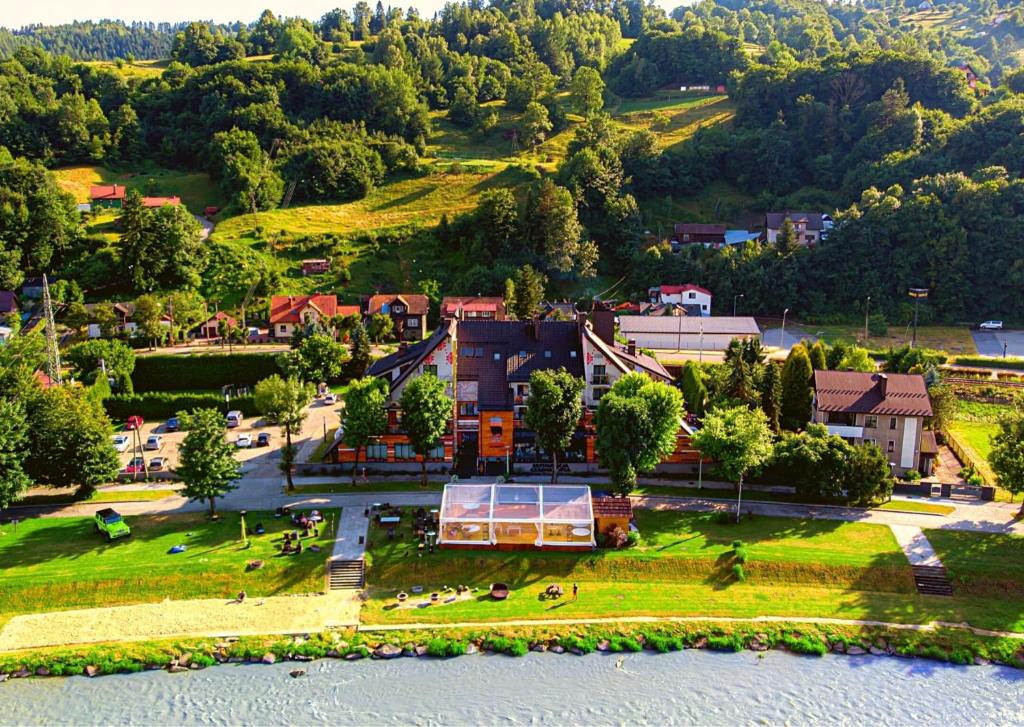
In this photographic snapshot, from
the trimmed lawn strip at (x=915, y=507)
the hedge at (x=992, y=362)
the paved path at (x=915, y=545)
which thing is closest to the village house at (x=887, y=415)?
the trimmed lawn strip at (x=915, y=507)

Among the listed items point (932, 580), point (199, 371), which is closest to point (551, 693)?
point (932, 580)

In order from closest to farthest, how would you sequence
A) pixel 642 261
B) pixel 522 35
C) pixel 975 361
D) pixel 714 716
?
pixel 714 716 < pixel 975 361 < pixel 642 261 < pixel 522 35

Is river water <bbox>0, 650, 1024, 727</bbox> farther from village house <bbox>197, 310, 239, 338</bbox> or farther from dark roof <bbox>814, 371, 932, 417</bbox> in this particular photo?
village house <bbox>197, 310, 239, 338</bbox>

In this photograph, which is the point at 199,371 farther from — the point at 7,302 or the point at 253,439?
the point at 7,302

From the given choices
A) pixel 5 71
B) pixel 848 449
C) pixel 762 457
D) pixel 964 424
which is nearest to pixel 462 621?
pixel 762 457

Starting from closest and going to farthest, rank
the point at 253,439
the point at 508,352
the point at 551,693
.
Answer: the point at 551,693, the point at 508,352, the point at 253,439

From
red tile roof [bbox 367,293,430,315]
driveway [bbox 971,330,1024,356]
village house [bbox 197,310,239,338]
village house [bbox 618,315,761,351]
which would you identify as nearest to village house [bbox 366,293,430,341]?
red tile roof [bbox 367,293,430,315]

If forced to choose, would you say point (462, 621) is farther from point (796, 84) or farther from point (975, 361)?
point (796, 84)
